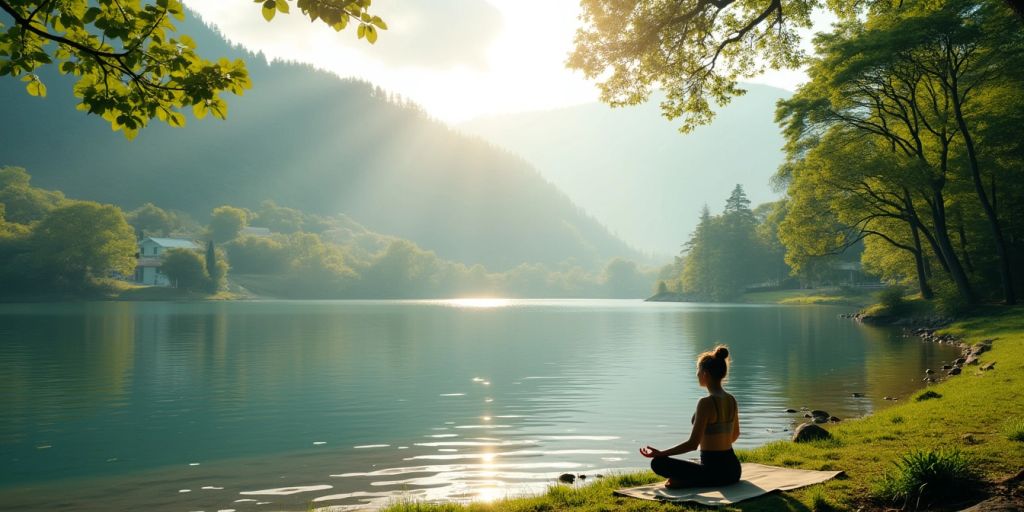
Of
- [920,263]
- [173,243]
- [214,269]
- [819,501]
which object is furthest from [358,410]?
[173,243]

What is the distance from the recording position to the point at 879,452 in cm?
1209

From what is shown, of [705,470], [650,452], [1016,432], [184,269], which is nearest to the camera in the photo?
[650,452]

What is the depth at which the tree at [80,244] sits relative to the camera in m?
118

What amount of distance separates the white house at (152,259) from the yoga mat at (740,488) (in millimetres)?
164335

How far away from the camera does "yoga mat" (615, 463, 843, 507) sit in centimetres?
920

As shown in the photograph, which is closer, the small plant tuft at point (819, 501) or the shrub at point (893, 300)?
the small plant tuft at point (819, 501)

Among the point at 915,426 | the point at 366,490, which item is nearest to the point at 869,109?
the point at 915,426

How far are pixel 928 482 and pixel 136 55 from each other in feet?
37.3

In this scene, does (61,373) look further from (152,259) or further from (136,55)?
(152,259)

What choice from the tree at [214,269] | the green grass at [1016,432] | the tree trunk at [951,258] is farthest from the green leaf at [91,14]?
the tree at [214,269]

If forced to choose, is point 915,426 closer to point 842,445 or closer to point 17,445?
point 842,445

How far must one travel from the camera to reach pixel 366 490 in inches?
541

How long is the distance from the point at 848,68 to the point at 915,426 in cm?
3261

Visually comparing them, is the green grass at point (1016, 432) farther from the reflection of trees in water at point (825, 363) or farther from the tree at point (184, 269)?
the tree at point (184, 269)
